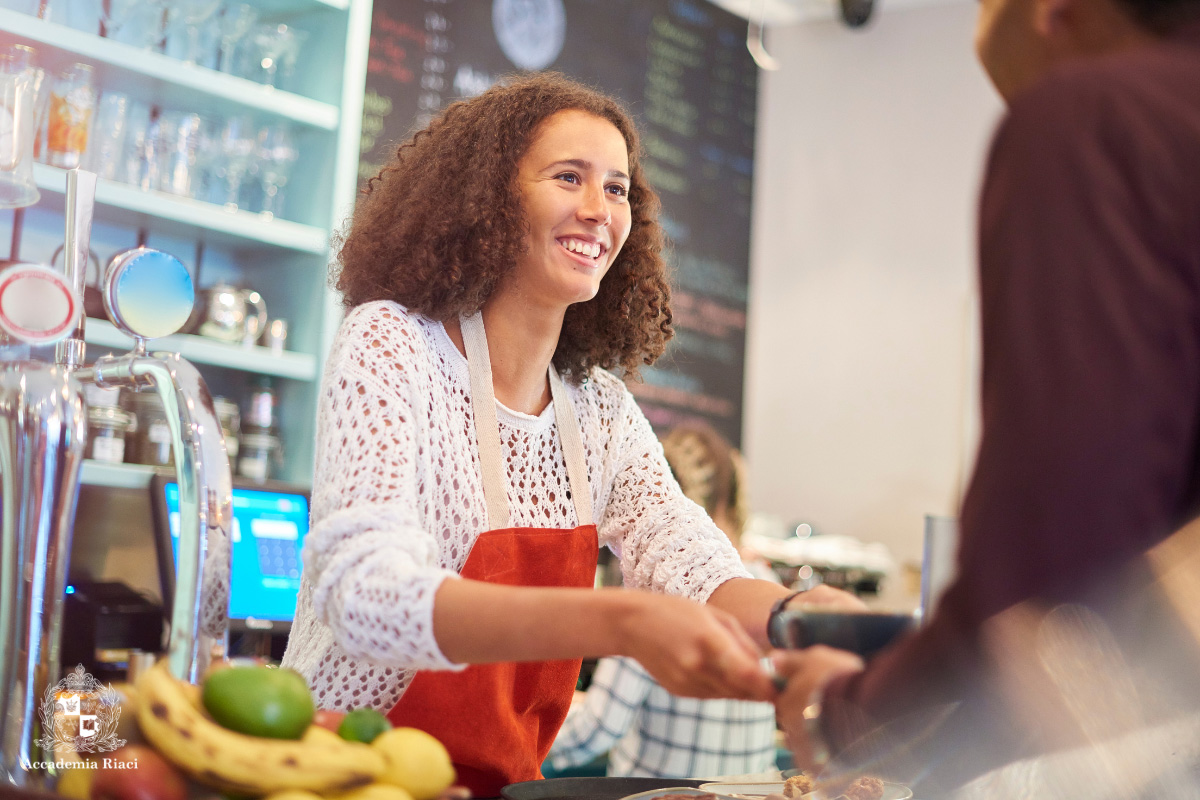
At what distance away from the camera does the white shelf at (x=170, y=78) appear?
7.25 ft

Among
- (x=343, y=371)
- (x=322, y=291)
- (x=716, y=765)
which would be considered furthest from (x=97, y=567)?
(x=343, y=371)

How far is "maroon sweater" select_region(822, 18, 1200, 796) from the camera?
0.59 metres

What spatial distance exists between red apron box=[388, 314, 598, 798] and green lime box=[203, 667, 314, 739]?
425mm

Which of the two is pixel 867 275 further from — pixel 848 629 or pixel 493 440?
pixel 848 629

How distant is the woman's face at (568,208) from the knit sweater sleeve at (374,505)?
0.74 feet

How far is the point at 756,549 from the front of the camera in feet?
11.6

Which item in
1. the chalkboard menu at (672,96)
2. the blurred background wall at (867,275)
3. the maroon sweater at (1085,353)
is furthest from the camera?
the blurred background wall at (867,275)

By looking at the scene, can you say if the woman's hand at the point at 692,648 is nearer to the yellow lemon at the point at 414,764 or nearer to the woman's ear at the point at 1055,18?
the yellow lemon at the point at 414,764

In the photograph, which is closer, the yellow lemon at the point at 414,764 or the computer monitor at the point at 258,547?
the yellow lemon at the point at 414,764

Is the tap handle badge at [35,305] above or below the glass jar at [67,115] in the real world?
below

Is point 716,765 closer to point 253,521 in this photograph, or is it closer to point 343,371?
point 253,521

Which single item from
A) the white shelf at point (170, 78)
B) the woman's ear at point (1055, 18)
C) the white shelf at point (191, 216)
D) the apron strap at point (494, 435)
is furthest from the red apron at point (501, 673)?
the white shelf at point (170, 78)

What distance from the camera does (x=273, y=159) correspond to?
2.59 m

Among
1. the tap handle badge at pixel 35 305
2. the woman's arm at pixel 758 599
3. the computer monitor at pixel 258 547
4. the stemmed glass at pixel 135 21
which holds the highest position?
the stemmed glass at pixel 135 21
